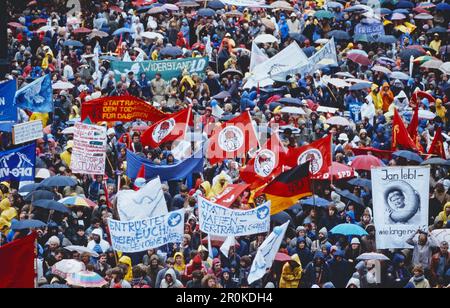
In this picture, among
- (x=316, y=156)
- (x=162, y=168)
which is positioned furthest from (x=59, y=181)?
(x=316, y=156)

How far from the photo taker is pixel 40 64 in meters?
38.6

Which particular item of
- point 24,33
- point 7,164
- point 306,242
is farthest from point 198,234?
point 24,33

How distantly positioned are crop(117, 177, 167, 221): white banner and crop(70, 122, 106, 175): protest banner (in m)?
2.68

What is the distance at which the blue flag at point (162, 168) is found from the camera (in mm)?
30234

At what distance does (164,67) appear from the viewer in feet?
121

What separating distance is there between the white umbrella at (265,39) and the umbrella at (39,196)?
34.0 ft

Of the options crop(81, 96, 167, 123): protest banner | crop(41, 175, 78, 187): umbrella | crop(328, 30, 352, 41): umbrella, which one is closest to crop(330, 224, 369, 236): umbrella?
crop(41, 175, 78, 187): umbrella

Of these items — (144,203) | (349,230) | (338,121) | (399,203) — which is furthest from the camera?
(338,121)

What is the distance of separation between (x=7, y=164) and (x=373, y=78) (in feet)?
31.3

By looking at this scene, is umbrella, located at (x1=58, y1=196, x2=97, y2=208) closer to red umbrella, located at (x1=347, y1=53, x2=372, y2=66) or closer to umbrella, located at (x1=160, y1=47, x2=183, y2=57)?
umbrella, located at (x1=160, y1=47, x2=183, y2=57)

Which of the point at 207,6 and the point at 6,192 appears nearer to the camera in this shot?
the point at 6,192

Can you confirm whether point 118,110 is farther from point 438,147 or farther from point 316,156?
point 438,147

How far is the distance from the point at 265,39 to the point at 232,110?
15.0ft

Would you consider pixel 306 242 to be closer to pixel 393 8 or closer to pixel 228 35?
pixel 228 35
